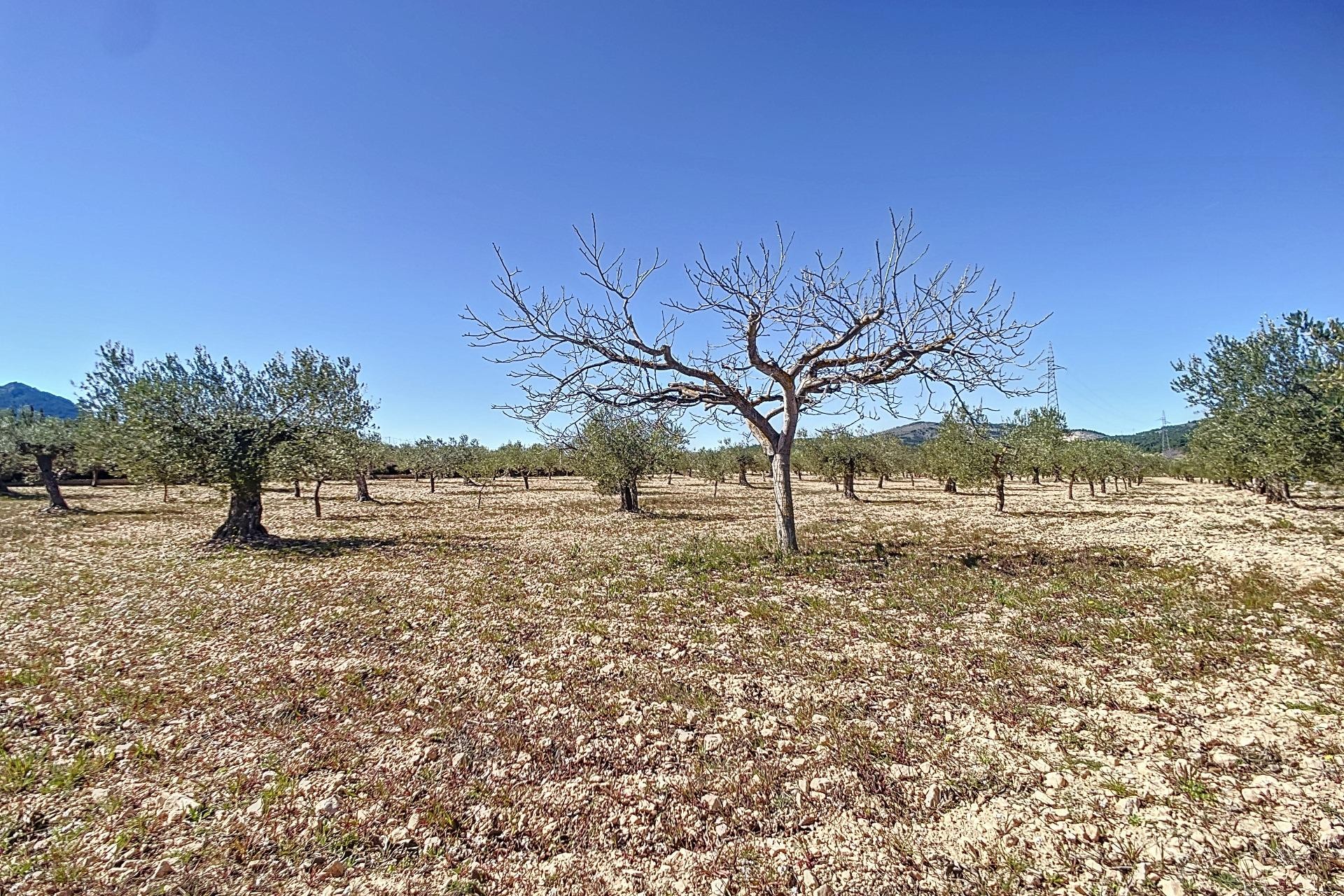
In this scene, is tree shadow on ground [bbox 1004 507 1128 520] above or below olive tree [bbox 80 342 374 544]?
below

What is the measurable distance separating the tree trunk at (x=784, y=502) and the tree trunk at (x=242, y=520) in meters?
20.1

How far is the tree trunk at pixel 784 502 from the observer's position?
613 inches

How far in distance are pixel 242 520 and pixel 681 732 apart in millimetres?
22218

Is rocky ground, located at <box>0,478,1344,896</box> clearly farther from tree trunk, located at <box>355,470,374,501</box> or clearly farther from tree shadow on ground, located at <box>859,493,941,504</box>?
tree trunk, located at <box>355,470,374,501</box>

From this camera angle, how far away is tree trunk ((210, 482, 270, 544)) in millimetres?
19453

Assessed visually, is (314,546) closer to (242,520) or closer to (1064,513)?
(242,520)

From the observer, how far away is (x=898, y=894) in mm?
3715

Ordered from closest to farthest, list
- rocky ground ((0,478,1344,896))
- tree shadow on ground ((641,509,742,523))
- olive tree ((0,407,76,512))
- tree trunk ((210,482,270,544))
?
1. rocky ground ((0,478,1344,896))
2. tree trunk ((210,482,270,544))
3. tree shadow on ground ((641,509,742,523))
4. olive tree ((0,407,76,512))

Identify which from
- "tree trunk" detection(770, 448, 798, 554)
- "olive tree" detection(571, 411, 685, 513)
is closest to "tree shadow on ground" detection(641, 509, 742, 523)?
"olive tree" detection(571, 411, 685, 513)

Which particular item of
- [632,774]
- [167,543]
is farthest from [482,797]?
[167,543]

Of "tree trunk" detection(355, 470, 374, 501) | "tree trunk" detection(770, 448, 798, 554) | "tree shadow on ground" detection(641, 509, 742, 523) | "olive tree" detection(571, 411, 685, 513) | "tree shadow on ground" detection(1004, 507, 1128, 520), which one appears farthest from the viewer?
"tree trunk" detection(355, 470, 374, 501)

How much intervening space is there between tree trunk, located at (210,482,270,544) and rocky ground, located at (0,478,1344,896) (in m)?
5.41

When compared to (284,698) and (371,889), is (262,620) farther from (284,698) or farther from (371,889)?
(371,889)

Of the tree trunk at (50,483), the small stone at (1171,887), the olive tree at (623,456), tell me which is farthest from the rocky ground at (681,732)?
the tree trunk at (50,483)
